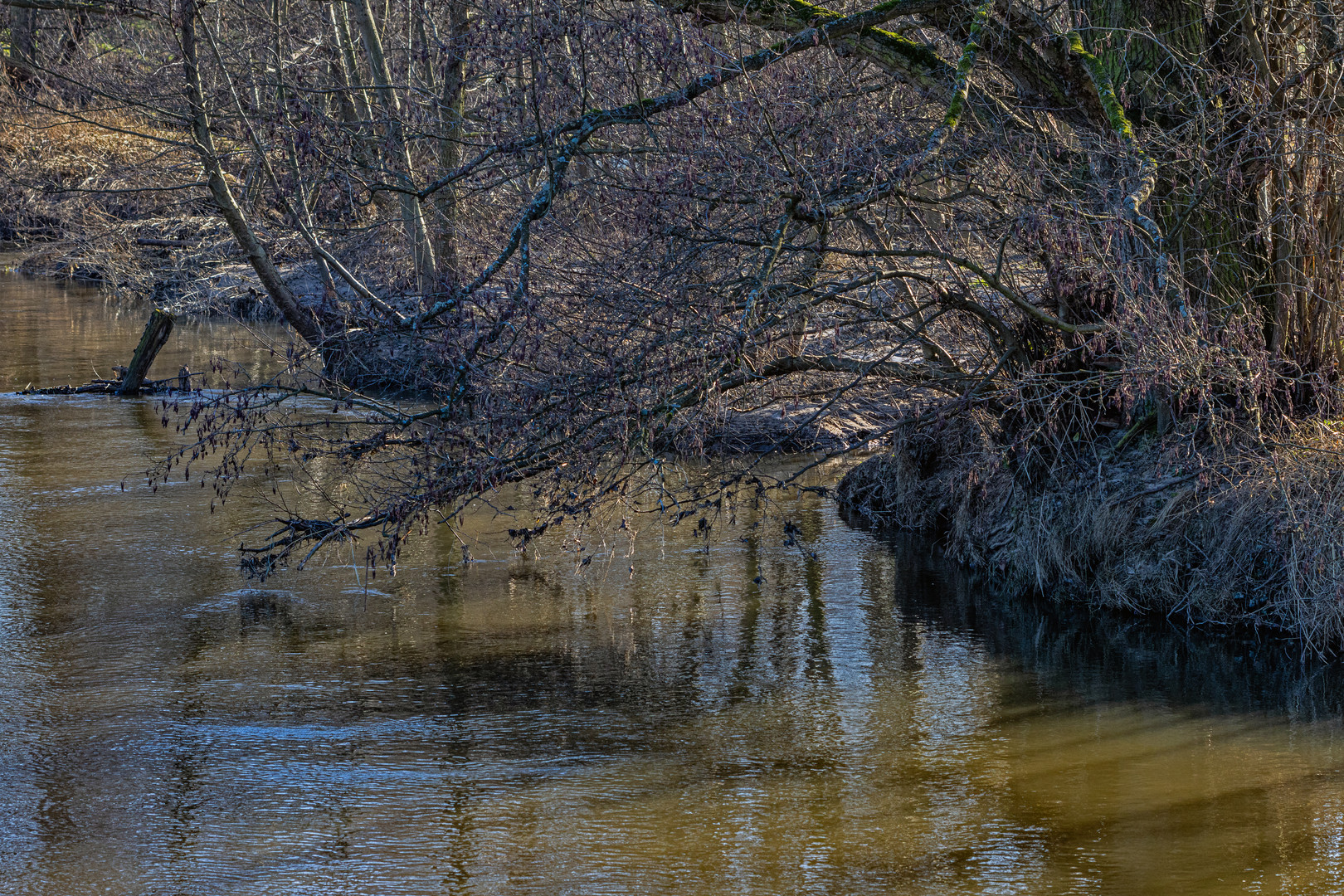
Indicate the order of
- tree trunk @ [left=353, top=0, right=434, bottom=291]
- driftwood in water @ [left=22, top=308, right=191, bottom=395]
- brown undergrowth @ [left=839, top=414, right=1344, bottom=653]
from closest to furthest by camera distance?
brown undergrowth @ [left=839, top=414, right=1344, bottom=653]
tree trunk @ [left=353, top=0, right=434, bottom=291]
driftwood in water @ [left=22, top=308, right=191, bottom=395]

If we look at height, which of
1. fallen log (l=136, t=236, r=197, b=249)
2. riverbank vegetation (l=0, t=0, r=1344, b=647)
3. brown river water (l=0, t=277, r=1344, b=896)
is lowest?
brown river water (l=0, t=277, r=1344, b=896)

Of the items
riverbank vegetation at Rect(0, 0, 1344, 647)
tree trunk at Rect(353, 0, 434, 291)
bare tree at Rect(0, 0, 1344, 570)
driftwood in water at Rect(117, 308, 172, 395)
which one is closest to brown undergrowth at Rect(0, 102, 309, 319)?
driftwood in water at Rect(117, 308, 172, 395)

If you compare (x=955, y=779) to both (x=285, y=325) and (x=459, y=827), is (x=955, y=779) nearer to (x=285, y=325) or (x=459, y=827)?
(x=459, y=827)

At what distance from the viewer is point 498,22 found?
789 centimetres

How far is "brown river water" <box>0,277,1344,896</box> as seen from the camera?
647cm

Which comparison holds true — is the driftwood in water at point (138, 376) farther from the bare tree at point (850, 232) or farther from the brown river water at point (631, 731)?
the brown river water at point (631, 731)

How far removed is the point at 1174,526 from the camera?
10133mm

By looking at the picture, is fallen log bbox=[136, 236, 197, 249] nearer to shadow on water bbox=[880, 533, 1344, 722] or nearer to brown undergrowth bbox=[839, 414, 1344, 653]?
brown undergrowth bbox=[839, 414, 1344, 653]

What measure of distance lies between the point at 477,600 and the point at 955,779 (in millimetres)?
4378

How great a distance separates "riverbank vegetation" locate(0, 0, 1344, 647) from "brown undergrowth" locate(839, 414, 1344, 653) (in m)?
0.03

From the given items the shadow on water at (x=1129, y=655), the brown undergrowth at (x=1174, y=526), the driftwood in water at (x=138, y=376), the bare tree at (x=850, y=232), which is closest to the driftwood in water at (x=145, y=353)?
the driftwood in water at (x=138, y=376)

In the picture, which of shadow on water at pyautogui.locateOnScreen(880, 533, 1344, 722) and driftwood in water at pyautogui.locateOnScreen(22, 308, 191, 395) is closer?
shadow on water at pyautogui.locateOnScreen(880, 533, 1344, 722)

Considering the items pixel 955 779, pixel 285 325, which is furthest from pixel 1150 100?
pixel 285 325

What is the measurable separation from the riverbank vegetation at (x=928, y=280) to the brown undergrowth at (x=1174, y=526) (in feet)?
0.09
